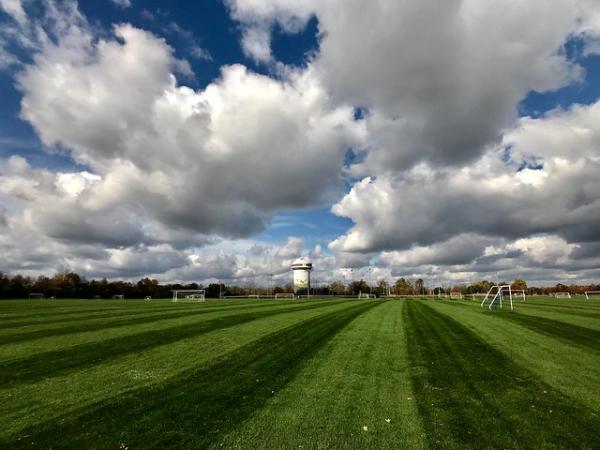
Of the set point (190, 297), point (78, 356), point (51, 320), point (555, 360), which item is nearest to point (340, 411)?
point (555, 360)

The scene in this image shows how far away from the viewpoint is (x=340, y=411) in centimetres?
873

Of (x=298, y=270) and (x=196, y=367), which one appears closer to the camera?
(x=196, y=367)

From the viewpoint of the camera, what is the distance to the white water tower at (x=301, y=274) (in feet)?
507

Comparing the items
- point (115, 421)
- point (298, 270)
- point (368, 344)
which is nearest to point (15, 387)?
point (115, 421)

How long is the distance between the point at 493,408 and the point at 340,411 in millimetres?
3689

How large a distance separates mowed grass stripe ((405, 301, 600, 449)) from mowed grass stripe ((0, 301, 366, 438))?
762cm

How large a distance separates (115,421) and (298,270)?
492 feet

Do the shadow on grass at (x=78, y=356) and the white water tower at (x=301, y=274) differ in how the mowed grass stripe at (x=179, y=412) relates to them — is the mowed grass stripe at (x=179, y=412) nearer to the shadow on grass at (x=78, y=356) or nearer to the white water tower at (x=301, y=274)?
the shadow on grass at (x=78, y=356)

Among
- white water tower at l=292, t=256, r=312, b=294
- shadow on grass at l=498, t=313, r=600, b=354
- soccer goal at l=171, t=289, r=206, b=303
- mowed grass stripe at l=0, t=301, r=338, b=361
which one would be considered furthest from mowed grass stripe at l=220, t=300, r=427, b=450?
white water tower at l=292, t=256, r=312, b=294

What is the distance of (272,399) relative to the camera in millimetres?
9555

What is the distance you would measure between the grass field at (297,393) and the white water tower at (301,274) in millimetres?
137181

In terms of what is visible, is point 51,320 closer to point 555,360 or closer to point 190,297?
point 555,360

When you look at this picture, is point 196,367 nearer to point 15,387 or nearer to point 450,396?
point 15,387

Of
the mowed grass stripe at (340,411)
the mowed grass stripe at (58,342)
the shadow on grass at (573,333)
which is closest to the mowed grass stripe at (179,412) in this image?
the mowed grass stripe at (340,411)
